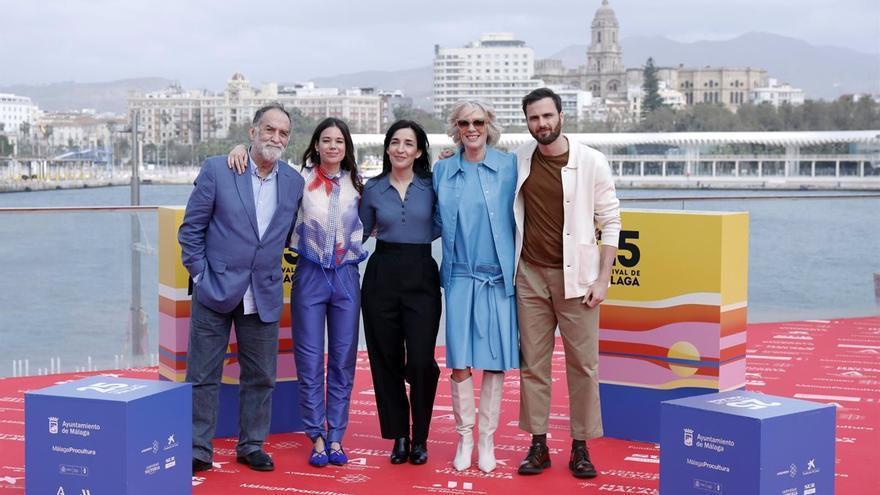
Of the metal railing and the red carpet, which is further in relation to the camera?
the metal railing

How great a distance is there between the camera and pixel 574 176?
3590 mm

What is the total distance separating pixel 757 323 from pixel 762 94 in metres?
140

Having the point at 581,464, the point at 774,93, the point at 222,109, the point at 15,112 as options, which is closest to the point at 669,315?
the point at 581,464

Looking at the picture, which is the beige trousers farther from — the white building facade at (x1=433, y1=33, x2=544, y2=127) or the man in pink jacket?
the white building facade at (x1=433, y1=33, x2=544, y2=127)

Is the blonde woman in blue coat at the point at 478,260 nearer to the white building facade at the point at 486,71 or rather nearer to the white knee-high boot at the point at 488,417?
the white knee-high boot at the point at 488,417

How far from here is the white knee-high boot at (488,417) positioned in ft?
12.3

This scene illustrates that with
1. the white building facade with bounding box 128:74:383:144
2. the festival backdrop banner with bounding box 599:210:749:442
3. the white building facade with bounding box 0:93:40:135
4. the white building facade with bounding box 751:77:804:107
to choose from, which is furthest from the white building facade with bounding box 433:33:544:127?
the festival backdrop banner with bounding box 599:210:749:442

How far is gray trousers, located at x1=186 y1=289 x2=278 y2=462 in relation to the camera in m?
3.70

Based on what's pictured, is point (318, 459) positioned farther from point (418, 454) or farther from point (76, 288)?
point (76, 288)

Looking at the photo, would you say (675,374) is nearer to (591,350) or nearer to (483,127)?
(591,350)

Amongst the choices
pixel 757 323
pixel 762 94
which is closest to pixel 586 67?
pixel 762 94

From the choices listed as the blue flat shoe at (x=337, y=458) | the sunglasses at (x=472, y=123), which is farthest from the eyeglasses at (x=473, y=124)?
the blue flat shoe at (x=337, y=458)

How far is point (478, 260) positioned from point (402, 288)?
0.88 feet

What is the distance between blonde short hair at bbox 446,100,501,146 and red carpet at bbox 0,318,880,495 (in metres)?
1.10
